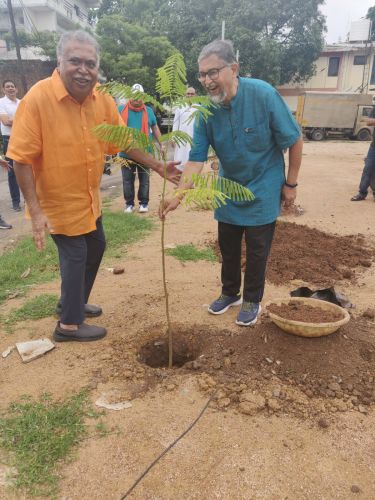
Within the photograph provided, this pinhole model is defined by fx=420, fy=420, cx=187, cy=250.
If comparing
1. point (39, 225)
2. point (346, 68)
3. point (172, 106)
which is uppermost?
point (346, 68)

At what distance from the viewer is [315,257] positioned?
16.2 ft

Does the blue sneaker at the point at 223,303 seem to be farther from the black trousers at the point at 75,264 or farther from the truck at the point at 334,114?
the truck at the point at 334,114

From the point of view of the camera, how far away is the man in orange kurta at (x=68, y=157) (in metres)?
2.50

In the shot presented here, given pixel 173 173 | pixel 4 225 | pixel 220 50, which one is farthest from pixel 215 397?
pixel 4 225

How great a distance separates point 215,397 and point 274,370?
1.57 ft

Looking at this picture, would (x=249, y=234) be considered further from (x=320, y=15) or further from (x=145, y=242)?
(x=320, y=15)

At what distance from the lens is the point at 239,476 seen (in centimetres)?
202

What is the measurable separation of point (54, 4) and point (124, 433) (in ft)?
114

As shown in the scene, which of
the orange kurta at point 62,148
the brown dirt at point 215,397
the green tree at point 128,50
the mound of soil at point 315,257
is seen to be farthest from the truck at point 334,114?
the orange kurta at point 62,148

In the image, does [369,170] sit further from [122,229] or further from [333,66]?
[333,66]

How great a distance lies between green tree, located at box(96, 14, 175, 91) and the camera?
72.7 feet

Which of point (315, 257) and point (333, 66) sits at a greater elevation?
point (333, 66)

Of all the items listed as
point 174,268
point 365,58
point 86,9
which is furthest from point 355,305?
point 86,9

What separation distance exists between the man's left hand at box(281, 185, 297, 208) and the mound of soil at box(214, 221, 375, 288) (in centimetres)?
131
